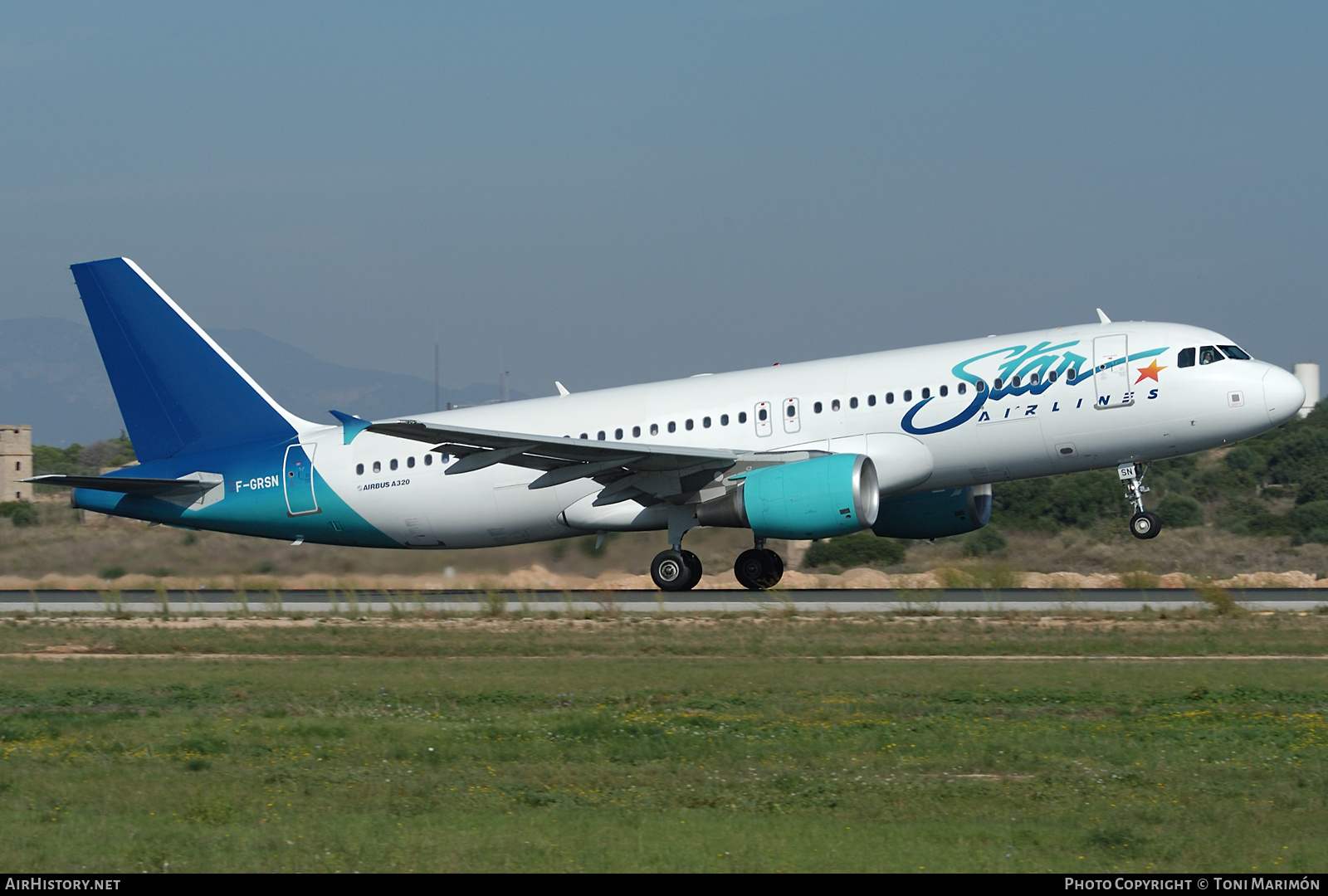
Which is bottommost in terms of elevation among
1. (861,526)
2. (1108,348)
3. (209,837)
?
(209,837)

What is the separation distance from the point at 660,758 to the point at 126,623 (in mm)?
15137

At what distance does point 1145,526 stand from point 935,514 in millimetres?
4420

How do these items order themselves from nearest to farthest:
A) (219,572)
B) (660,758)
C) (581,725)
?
(660,758), (581,725), (219,572)

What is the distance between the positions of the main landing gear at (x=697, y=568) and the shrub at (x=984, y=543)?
489 inches

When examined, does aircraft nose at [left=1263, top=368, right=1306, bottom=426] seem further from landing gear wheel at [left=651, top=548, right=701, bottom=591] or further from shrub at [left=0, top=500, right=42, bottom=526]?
shrub at [left=0, top=500, right=42, bottom=526]

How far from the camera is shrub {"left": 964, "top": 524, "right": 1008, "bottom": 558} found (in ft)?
129

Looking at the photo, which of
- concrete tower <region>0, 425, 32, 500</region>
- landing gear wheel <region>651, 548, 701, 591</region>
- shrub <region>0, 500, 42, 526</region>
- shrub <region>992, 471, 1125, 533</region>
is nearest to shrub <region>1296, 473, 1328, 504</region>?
shrub <region>992, 471, 1125, 533</region>

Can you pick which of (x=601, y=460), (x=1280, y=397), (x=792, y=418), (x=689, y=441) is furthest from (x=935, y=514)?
(x=601, y=460)

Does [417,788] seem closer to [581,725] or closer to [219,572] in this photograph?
[581,725]

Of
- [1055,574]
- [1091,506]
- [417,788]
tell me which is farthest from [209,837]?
[1091,506]

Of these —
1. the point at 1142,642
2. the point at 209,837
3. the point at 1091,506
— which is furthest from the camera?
the point at 1091,506

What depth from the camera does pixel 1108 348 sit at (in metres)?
24.5

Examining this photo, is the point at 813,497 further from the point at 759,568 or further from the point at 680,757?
the point at 680,757

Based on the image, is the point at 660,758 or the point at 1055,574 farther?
the point at 1055,574
